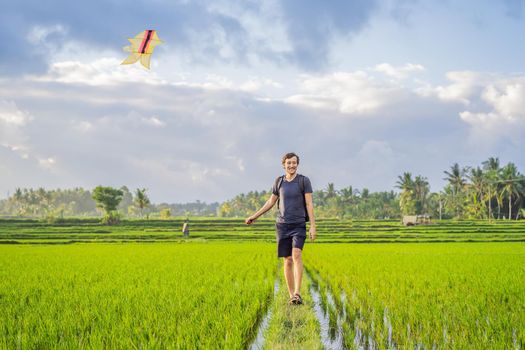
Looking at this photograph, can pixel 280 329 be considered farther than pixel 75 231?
No

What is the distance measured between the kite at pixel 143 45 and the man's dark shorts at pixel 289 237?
2.36 metres

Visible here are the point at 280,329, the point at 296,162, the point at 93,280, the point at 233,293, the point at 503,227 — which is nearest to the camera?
the point at 280,329

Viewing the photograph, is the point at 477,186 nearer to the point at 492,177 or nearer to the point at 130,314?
the point at 492,177

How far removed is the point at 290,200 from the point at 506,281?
3.93 meters

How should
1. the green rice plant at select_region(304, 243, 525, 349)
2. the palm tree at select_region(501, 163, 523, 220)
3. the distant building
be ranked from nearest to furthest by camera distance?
the green rice plant at select_region(304, 243, 525, 349) < the distant building < the palm tree at select_region(501, 163, 523, 220)

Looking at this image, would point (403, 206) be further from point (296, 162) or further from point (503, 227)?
point (296, 162)

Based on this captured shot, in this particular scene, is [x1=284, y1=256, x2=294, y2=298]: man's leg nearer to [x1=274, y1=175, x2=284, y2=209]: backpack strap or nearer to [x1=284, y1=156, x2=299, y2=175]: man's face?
[x1=274, y1=175, x2=284, y2=209]: backpack strap

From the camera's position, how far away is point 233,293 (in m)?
5.93

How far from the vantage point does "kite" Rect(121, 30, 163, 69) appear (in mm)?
5855

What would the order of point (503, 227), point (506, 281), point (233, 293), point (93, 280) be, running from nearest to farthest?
point (233, 293), point (506, 281), point (93, 280), point (503, 227)

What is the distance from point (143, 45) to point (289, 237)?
2638mm

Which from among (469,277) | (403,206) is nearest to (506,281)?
(469,277)

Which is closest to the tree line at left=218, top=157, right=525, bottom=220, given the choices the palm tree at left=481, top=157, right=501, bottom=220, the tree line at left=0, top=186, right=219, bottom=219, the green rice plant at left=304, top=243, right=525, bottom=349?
the palm tree at left=481, top=157, right=501, bottom=220

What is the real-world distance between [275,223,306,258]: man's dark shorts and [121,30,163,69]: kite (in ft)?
7.74
